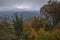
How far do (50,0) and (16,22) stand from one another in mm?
11107

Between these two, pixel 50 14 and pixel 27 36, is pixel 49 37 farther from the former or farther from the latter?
pixel 50 14

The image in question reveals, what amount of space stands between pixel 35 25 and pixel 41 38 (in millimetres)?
6912

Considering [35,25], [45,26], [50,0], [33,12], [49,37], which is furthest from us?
[33,12]

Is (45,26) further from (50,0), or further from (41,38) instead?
(50,0)

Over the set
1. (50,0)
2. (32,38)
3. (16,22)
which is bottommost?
(32,38)

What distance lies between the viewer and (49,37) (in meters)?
16.1

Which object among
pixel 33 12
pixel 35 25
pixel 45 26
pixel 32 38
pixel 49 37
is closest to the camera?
pixel 49 37

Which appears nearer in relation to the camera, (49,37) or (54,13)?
(49,37)

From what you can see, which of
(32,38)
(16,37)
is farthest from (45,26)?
Result: (16,37)

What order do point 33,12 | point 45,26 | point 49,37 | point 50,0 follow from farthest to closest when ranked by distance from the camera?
point 33,12 < point 50,0 < point 45,26 < point 49,37

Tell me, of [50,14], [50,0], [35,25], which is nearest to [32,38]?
[35,25]

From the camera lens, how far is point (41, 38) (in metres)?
16.3

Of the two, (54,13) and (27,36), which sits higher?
(54,13)

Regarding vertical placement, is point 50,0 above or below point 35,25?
above
